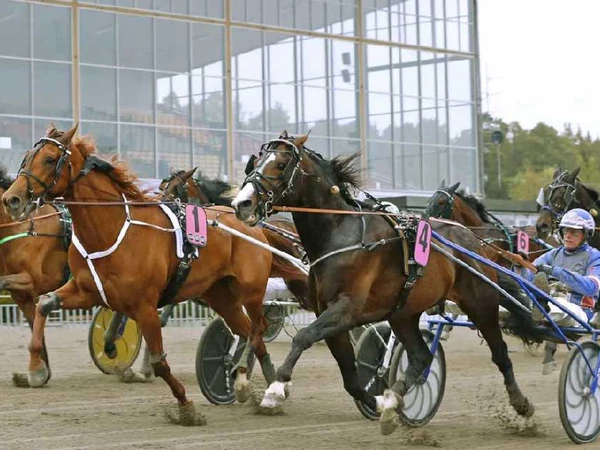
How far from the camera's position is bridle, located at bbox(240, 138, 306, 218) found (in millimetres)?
6816

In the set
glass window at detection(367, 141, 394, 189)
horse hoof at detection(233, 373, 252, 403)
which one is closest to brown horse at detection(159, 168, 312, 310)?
horse hoof at detection(233, 373, 252, 403)

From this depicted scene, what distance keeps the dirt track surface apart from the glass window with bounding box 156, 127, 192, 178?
455 inches

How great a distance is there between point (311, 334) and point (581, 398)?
6.63ft

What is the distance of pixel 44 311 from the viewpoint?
354 inches

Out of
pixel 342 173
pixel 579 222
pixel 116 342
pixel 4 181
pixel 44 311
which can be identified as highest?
pixel 4 181

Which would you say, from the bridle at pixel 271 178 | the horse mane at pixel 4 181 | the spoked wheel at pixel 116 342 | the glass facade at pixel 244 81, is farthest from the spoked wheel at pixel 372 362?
the glass facade at pixel 244 81

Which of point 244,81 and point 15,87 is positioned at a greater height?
point 244,81

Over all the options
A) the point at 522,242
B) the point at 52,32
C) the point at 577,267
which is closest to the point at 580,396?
the point at 577,267

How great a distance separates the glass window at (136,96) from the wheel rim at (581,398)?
16.6 m

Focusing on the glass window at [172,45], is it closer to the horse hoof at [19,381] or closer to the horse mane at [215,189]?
the horse mane at [215,189]

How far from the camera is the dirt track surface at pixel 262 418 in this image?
726 cm

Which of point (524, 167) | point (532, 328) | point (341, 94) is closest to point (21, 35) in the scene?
point (341, 94)

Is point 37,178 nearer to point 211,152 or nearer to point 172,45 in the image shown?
point 172,45

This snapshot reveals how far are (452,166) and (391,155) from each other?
5.93 feet
